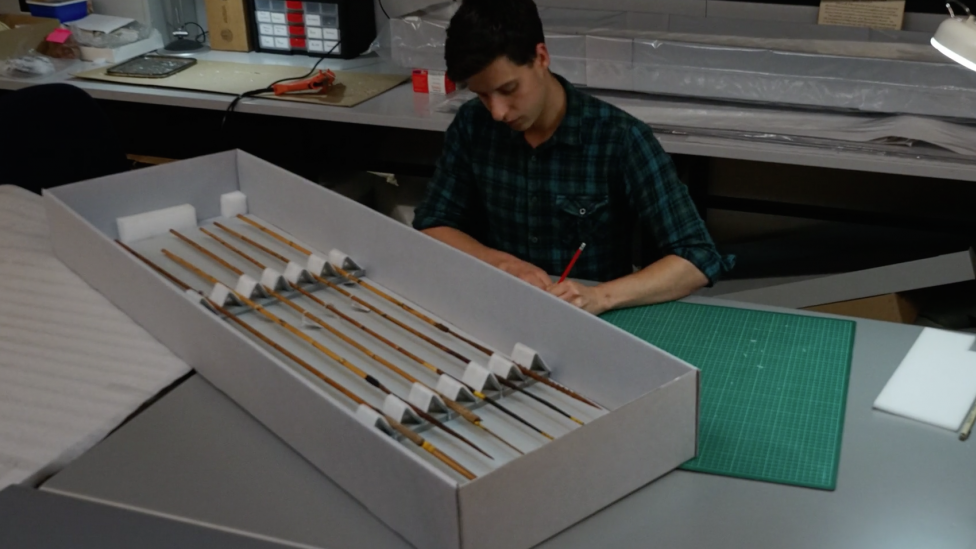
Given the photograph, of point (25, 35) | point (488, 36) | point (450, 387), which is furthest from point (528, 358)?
point (25, 35)

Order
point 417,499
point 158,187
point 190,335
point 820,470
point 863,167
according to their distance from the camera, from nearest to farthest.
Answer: point 417,499 < point 820,470 < point 190,335 < point 158,187 < point 863,167

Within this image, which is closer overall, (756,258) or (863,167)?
(863,167)

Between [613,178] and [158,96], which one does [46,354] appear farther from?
[158,96]

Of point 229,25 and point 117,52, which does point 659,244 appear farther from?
point 117,52

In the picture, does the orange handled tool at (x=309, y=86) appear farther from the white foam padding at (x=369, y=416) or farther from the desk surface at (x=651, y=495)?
the white foam padding at (x=369, y=416)

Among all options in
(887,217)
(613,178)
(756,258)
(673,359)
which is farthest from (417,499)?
(756,258)

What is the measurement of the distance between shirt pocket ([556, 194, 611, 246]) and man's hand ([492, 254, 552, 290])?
0.19 m

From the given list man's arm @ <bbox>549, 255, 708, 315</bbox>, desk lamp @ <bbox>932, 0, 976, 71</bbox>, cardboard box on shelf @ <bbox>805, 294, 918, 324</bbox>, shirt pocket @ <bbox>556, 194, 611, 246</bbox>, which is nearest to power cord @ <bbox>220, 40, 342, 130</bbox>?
shirt pocket @ <bbox>556, 194, 611, 246</bbox>

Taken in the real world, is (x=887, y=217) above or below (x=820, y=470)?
below

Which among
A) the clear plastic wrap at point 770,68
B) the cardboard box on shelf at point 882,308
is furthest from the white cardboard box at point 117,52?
the cardboard box on shelf at point 882,308

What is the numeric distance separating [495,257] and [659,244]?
322mm

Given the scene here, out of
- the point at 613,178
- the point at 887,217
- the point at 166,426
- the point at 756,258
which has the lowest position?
the point at 756,258

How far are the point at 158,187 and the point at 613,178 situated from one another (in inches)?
39.2

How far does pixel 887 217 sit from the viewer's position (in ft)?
9.37
